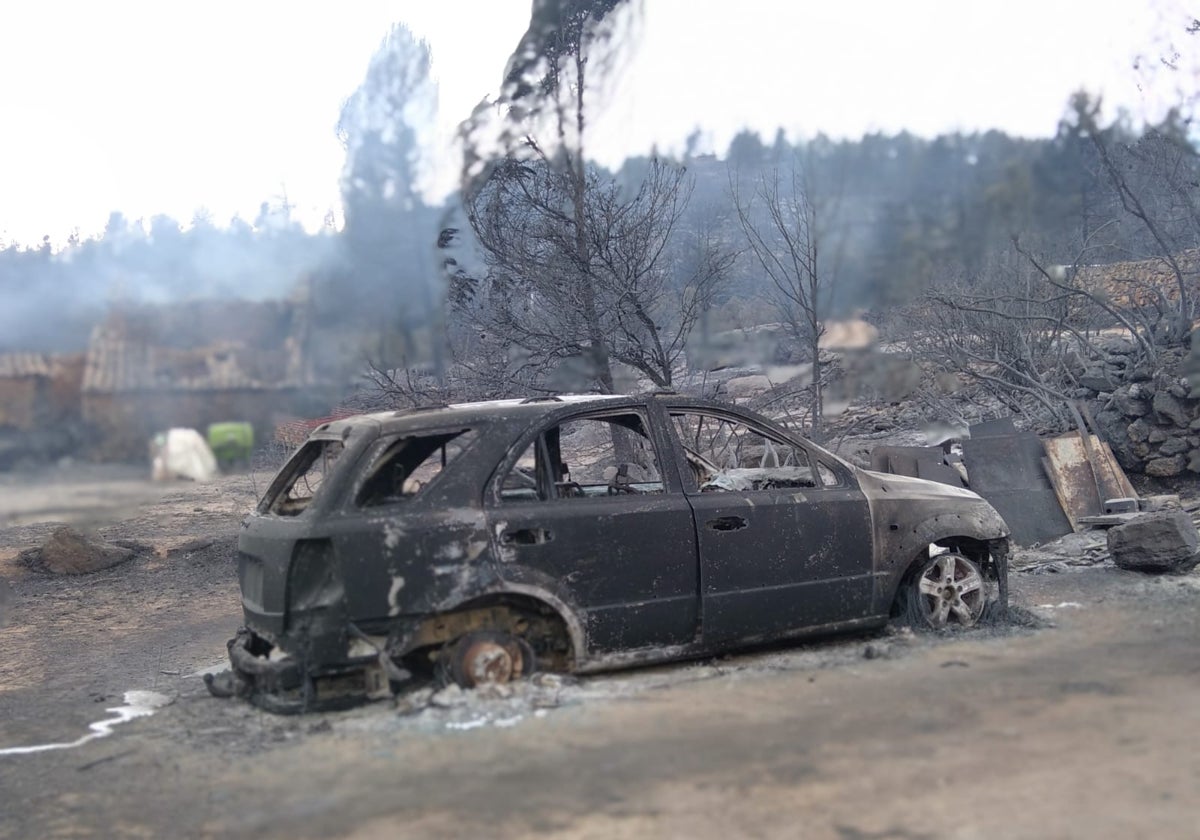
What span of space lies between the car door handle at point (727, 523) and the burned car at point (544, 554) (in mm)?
12

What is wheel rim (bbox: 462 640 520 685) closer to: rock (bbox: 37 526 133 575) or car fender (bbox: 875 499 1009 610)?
car fender (bbox: 875 499 1009 610)

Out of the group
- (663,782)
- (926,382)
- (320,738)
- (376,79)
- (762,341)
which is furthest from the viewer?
(926,382)

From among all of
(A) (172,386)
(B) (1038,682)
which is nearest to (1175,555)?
(B) (1038,682)

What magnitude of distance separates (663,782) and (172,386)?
4.17 meters

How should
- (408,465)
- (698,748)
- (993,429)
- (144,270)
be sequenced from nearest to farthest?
(698,748) < (408,465) < (144,270) < (993,429)

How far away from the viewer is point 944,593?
6172mm

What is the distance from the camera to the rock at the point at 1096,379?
1259cm

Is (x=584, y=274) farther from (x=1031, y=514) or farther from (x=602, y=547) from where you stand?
(x=602, y=547)

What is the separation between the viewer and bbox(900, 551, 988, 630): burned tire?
6121 millimetres

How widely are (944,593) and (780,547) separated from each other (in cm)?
125

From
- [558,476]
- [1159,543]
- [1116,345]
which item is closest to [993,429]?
[1159,543]

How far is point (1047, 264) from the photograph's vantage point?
12.3 metres

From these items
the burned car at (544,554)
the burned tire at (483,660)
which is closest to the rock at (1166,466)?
the burned car at (544,554)

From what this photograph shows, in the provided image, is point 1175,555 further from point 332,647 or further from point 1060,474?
point 332,647
